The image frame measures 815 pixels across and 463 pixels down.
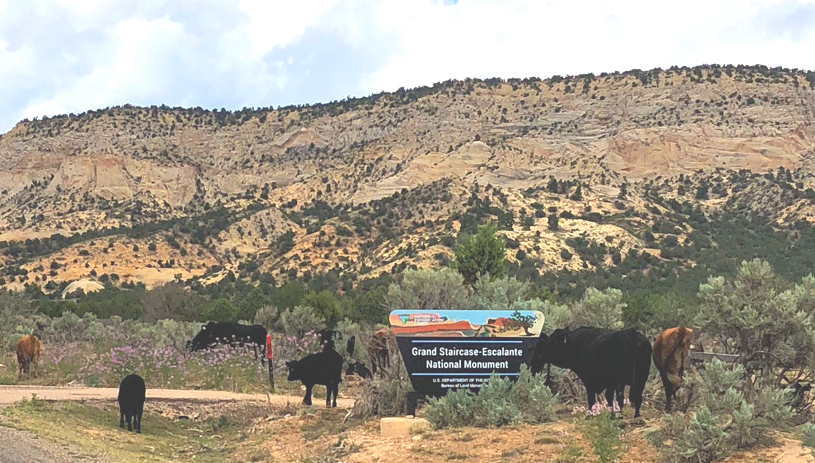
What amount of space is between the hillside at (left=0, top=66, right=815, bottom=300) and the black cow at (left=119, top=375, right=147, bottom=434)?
34848mm

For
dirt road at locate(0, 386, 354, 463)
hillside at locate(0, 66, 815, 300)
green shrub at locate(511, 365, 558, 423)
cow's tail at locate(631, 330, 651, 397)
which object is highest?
hillside at locate(0, 66, 815, 300)

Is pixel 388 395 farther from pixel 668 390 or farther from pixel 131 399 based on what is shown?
pixel 668 390

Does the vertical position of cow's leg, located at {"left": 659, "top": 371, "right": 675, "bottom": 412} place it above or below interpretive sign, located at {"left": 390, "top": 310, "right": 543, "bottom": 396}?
below

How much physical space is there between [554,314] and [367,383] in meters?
4.00

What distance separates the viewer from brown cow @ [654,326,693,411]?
1170cm

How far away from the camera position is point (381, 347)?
54.4 feet

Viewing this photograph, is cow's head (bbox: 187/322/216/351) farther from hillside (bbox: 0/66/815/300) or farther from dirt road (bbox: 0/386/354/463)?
hillside (bbox: 0/66/815/300)

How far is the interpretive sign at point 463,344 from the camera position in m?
12.9

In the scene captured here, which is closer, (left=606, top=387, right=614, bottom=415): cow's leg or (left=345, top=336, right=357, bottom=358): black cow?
(left=606, top=387, right=614, bottom=415): cow's leg

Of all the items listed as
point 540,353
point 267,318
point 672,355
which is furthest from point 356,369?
point 267,318

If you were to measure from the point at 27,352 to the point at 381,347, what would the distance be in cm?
1024

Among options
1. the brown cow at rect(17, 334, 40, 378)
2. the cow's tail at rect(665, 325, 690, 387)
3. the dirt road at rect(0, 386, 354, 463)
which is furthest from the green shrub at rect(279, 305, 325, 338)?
the cow's tail at rect(665, 325, 690, 387)

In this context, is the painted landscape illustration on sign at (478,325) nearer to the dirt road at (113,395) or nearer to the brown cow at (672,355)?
the brown cow at (672,355)

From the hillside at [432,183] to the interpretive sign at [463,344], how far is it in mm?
34642
